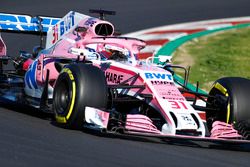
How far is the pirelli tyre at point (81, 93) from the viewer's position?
26.2 feet

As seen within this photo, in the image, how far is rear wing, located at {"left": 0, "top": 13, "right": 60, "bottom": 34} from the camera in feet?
37.3

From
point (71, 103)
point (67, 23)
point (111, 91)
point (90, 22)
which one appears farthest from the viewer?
point (67, 23)

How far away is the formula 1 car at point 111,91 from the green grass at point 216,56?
10.4 feet

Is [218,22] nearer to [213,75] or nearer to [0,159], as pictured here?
[213,75]

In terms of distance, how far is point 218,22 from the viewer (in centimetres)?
1809

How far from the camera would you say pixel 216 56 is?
14789mm

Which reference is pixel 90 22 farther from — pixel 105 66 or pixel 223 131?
pixel 223 131

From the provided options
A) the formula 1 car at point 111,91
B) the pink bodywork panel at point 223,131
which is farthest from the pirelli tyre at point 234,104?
the pink bodywork panel at point 223,131

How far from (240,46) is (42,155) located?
9.86 m

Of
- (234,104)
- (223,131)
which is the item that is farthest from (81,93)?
(234,104)

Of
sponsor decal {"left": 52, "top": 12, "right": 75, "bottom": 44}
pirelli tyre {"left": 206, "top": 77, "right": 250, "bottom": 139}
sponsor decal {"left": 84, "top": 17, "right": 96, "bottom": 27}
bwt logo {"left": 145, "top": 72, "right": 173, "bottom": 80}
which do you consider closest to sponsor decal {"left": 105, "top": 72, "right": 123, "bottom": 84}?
bwt logo {"left": 145, "top": 72, "right": 173, "bottom": 80}

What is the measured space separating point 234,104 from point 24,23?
166 inches

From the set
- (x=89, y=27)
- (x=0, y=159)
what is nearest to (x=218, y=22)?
(x=89, y=27)

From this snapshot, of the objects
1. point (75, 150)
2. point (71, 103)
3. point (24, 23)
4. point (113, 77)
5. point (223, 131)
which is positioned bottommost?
point (75, 150)
